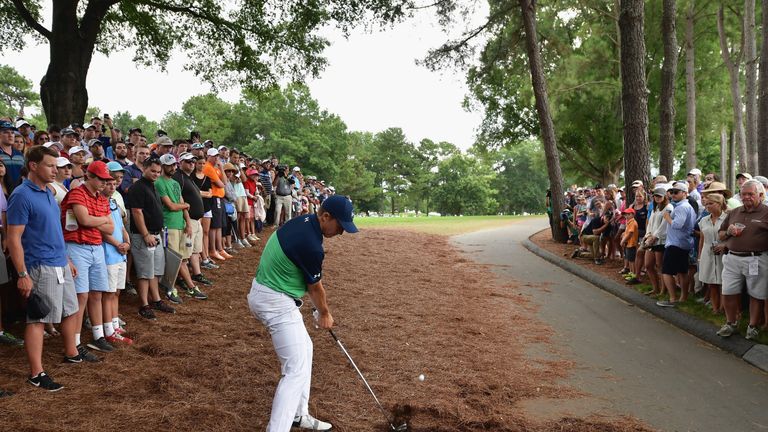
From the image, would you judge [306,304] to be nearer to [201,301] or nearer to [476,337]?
[201,301]

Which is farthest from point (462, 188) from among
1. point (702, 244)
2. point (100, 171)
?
point (100, 171)

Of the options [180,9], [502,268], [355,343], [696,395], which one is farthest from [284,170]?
[696,395]

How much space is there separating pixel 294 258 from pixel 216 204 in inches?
260

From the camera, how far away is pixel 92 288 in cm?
557

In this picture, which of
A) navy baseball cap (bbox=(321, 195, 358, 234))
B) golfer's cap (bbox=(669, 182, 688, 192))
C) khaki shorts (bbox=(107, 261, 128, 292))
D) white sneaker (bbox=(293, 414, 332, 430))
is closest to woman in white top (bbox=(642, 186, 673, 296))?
golfer's cap (bbox=(669, 182, 688, 192))

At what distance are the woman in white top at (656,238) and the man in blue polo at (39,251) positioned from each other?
8933 mm

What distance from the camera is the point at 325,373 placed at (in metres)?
5.63

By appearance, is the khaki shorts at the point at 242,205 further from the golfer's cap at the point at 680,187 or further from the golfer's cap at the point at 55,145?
the golfer's cap at the point at 680,187

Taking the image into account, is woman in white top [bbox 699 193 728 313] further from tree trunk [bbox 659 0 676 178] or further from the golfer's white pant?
tree trunk [bbox 659 0 676 178]

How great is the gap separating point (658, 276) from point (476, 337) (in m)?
4.88

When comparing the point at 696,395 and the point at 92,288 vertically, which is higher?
the point at 92,288

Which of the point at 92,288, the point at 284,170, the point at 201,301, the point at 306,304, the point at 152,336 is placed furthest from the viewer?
the point at 284,170

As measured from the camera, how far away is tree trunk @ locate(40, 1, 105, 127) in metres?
12.9

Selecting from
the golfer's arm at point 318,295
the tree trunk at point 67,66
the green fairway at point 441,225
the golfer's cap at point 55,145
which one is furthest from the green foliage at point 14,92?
the golfer's arm at point 318,295
